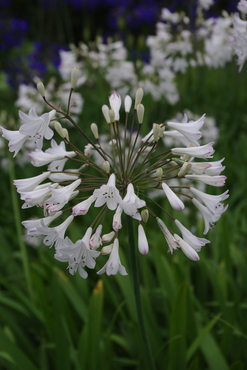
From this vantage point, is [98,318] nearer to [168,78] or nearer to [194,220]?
[194,220]

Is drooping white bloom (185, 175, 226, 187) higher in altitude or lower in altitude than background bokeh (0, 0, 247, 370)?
higher

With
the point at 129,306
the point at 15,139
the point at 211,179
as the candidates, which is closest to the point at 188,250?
the point at 211,179

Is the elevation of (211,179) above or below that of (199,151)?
below

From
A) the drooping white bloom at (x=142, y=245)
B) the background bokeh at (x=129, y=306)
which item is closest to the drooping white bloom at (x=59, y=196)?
the drooping white bloom at (x=142, y=245)

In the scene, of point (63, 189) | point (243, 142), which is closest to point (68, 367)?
point (63, 189)

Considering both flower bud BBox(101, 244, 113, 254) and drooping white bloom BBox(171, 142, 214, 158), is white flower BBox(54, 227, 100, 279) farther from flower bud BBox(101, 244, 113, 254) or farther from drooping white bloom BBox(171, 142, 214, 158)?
drooping white bloom BBox(171, 142, 214, 158)

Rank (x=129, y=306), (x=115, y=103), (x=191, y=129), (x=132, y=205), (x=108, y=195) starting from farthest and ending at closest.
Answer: (x=129, y=306)
(x=115, y=103)
(x=191, y=129)
(x=108, y=195)
(x=132, y=205)

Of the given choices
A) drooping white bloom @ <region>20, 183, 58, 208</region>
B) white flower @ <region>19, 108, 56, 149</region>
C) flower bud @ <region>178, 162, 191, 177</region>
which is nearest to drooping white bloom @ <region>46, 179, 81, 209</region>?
drooping white bloom @ <region>20, 183, 58, 208</region>

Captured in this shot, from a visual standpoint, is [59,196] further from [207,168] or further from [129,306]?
[129,306]
